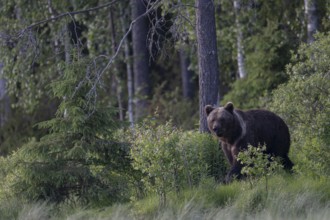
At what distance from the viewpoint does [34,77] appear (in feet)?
87.4

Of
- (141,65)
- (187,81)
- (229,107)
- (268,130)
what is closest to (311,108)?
(268,130)

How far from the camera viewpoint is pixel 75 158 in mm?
13594

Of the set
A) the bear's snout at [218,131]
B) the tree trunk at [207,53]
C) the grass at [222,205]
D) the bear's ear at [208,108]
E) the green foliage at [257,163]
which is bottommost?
the grass at [222,205]

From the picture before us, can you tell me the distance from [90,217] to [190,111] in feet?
49.5

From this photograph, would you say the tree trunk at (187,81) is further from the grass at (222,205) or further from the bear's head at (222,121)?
the grass at (222,205)

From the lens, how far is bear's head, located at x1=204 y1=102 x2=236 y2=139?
1406 cm

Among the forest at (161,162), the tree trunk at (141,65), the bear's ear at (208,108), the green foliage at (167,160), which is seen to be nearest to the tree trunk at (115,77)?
the tree trunk at (141,65)

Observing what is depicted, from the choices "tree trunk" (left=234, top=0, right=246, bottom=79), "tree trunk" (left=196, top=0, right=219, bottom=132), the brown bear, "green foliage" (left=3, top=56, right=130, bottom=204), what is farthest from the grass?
"tree trunk" (left=234, top=0, right=246, bottom=79)

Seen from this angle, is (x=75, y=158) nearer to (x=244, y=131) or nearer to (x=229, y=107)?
(x=229, y=107)

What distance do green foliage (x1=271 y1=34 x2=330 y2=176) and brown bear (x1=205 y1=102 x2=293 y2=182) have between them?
0.72ft

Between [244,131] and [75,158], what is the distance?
113 inches

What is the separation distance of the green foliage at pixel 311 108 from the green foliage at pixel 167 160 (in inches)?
64.6

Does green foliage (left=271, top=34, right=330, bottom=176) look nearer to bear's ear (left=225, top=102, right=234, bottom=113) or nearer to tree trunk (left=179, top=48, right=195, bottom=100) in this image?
bear's ear (left=225, top=102, right=234, bottom=113)

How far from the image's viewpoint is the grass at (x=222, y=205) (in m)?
11.6
